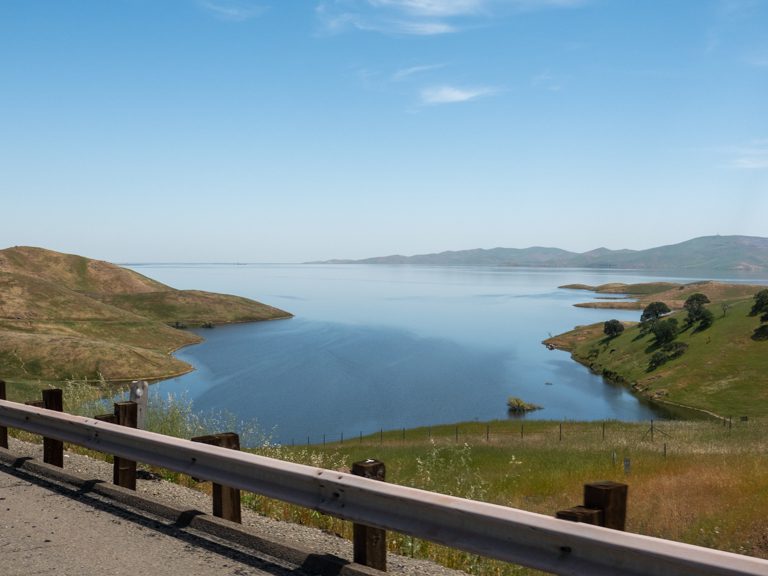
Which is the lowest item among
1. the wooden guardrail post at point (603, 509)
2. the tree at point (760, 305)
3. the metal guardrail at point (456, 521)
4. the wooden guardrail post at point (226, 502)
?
the tree at point (760, 305)

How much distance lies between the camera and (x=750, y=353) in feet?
280

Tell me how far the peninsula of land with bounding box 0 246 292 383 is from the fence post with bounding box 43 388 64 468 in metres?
43.6

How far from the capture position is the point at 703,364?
85625mm

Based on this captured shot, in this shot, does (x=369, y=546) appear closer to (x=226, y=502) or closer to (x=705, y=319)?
(x=226, y=502)

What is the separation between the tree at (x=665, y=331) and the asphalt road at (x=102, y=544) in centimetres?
10372

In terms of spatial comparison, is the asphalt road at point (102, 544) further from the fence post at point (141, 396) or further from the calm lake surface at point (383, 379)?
the calm lake surface at point (383, 379)

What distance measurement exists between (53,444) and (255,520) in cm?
441

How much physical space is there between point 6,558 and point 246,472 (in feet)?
8.25

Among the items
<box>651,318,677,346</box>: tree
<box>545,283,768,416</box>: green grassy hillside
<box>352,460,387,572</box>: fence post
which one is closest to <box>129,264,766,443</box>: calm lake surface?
<box>545,283,768,416</box>: green grassy hillside

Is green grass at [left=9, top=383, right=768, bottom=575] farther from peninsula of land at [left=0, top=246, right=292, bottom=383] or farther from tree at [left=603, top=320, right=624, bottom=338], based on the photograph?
tree at [left=603, top=320, right=624, bottom=338]

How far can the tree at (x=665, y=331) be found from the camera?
100m

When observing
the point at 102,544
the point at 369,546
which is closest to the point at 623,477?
the point at 369,546

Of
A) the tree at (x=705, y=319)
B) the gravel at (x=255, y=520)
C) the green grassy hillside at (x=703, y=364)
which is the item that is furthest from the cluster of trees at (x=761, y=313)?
the gravel at (x=255, y=520)

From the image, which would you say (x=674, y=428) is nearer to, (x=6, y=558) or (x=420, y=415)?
(x=420, y=415)
